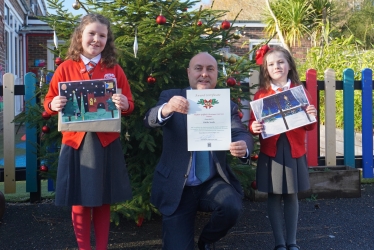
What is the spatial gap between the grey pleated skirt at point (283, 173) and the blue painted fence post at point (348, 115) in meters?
2.64

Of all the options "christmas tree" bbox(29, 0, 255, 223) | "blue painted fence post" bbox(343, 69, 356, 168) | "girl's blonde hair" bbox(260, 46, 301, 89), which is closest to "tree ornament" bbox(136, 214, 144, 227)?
"christmas tree" bbox(29, 0, 255, 223)

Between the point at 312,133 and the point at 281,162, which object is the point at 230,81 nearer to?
the point at 281,162

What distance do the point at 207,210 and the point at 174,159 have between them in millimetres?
417

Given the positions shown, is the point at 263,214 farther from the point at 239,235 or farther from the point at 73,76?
the point at 73,76

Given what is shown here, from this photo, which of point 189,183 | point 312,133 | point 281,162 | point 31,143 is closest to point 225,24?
point 281,162

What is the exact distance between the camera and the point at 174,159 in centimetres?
310

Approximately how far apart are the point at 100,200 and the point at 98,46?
103 centimetres

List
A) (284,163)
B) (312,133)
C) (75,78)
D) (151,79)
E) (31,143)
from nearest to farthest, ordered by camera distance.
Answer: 1. (75,78)
2. (284,163)
3. (151,79)
4. (31,143)
5. (312,133)

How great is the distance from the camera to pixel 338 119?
11391 mm

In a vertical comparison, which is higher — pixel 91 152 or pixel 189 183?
pixel 91 152

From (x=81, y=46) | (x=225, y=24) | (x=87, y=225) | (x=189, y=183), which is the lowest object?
(x=87, y=225)

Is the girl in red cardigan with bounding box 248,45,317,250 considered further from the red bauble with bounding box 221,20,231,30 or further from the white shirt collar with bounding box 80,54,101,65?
the white shirt collar with bounding box 80,54,101,65

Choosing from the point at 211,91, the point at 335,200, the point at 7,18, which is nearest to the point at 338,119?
the point at 335,200

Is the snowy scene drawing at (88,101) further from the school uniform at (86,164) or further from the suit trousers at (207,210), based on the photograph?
the suit trousers at (207,210)
